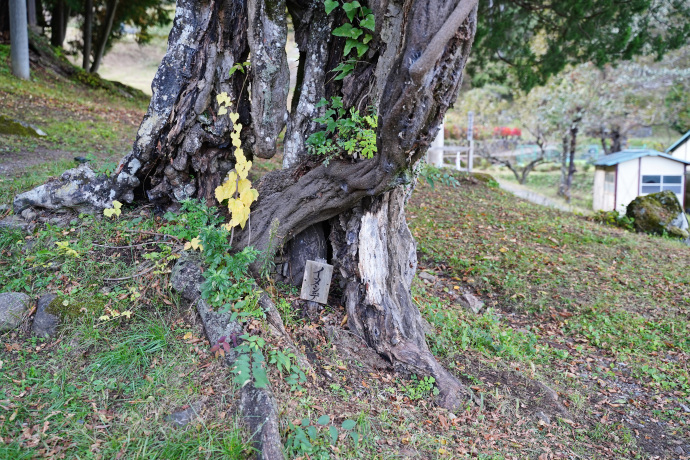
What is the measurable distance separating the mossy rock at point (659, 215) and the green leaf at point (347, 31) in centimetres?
946

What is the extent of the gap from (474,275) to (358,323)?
3.03m

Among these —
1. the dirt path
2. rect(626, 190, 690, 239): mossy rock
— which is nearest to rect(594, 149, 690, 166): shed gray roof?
the dirt path

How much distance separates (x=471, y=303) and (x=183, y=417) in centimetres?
389

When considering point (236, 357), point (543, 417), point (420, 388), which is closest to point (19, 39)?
point (236, 357)

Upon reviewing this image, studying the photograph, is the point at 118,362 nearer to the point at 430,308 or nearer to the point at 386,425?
the point at 386,425

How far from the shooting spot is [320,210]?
151 inches

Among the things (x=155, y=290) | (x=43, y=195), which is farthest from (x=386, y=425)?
(x=43, y=195)

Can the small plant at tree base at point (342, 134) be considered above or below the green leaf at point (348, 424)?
above

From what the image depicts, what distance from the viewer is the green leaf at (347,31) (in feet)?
11.4

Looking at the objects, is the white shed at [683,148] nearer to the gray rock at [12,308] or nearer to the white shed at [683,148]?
the white shed at [683,148]

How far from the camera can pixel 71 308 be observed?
3.48 metres

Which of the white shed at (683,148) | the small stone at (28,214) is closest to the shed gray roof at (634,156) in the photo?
the white shed at (683,148)

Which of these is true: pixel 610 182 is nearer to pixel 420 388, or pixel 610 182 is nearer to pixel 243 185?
pixel 420 388

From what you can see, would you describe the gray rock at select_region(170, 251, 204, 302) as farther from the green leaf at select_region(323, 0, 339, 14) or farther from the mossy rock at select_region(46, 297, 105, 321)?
the green leaf at select_region(323, 0, 339, 14)
